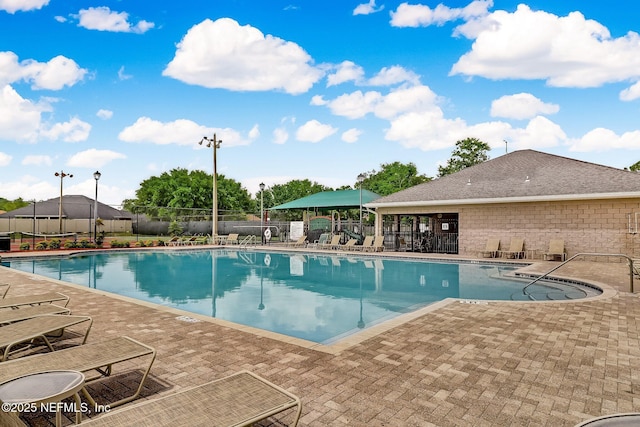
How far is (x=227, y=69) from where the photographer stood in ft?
68.5

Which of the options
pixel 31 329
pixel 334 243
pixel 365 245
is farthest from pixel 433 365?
pixel 334 243

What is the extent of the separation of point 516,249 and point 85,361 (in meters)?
15.8

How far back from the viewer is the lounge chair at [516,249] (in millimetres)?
15300

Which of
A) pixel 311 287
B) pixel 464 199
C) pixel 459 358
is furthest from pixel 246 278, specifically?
pixel 464 199

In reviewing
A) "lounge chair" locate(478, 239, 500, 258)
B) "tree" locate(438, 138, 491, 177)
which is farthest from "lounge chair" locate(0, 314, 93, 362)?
"tree" locate(438, 138, 491, 177)

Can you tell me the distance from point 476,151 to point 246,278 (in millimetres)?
30781

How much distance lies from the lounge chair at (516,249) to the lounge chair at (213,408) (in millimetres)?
15173

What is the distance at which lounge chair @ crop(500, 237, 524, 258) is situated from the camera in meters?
15.3

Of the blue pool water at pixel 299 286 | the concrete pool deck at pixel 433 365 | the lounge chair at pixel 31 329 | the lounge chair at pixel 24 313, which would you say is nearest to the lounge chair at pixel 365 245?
the blue pool water at pixel 299 286

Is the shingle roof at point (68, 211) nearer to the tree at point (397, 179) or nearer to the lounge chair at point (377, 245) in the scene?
the lounge chair at point (377, 245)

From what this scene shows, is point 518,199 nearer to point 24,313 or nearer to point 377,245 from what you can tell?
point 377,245

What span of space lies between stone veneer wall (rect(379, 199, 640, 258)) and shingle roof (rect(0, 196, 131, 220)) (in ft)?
86.8

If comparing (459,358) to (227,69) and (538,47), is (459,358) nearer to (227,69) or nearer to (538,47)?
(538,47)

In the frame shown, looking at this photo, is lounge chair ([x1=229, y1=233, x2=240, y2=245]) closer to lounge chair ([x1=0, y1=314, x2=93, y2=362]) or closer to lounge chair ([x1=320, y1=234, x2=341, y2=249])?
lounge chair ([x1=320, y1=234, x2=341, y2=249])
